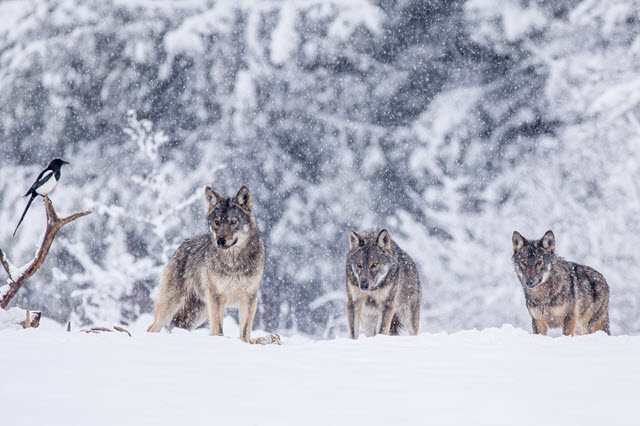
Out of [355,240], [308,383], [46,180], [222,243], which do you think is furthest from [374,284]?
[308,383]

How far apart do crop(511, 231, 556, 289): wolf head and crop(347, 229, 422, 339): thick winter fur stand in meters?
1.45

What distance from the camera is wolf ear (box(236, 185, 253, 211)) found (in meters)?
7.29

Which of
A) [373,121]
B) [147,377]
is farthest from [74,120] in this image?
[147,377]

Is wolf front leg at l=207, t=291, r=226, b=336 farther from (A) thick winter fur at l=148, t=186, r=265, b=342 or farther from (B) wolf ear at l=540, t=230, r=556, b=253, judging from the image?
(B) wolf ear at l=540, t=230, r=556, b=253

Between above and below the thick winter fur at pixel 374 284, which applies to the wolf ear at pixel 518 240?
above

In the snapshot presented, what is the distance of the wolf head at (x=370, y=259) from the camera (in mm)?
7875

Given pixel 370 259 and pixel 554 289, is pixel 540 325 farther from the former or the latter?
pixel 370 259

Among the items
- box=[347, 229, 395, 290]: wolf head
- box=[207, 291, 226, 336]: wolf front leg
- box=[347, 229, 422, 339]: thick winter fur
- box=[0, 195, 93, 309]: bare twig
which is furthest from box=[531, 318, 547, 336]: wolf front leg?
box=[0, 195, 93, 309]: bare twig

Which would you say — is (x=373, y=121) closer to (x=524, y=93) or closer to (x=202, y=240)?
(x=524, y=93)

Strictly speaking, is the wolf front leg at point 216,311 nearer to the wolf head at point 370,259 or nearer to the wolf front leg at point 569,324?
the wolf head at point 370,259

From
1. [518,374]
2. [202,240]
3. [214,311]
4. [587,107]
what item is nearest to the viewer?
[518,374]

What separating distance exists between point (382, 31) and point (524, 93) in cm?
347

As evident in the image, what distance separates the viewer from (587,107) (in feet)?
48.6

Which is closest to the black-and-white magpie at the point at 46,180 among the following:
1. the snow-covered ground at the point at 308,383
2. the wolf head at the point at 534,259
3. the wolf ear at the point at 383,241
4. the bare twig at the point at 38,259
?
the bare twig at the point at 38,259
